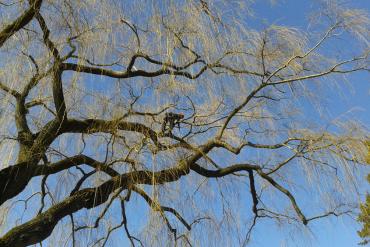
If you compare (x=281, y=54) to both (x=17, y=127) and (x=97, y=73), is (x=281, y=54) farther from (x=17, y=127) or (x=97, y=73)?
(x=17, y=127)

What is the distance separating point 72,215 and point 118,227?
0.32 m

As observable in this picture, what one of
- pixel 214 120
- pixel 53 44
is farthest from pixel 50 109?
pixel 214 120

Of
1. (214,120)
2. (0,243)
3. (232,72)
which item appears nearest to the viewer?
(0,243)

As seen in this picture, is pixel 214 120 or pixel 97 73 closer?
pixel 97 73

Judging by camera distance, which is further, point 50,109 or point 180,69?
point 50,109

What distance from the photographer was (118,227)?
3588mm

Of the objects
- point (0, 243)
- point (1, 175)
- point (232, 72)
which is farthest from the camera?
point (232, 72)

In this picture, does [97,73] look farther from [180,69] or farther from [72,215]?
[72,215]

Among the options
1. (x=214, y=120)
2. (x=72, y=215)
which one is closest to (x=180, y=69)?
(x=214, y=120)

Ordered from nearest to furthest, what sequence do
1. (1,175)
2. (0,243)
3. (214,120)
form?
1. (0,243)
2. (1,175)
3. (214,120)

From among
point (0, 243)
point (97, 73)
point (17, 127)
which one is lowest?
point (0, 243)

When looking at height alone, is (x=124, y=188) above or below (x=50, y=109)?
below

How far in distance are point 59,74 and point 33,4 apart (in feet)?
1.51

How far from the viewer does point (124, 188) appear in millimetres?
3438
